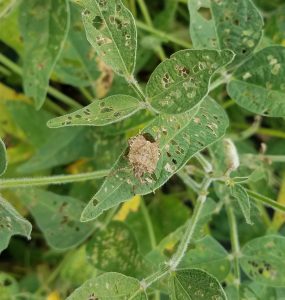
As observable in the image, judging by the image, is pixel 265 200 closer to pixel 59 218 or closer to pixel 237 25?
pixel 237 25

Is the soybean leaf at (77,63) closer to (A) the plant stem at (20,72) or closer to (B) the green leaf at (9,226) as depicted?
(A) the plant stem at (20,72)

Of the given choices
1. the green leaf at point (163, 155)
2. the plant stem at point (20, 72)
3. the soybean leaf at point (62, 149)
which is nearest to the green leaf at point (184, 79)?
the green leaf at point (163, 155)

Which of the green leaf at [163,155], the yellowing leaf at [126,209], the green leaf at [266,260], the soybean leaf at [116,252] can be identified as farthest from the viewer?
the yellowing leaf at [126,209]

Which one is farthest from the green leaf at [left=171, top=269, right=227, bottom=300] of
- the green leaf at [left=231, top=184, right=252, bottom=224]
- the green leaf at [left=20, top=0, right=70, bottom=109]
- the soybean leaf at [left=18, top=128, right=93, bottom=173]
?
the soybean leaf at [left=18, top=128, right=93, bottom=173]

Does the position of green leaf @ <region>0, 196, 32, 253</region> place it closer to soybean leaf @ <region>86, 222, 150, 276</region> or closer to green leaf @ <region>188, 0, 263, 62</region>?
soybean leaf @ <region>86, 222, 150, 276</region>

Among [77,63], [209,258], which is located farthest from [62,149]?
[209,258]
